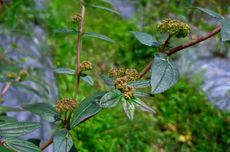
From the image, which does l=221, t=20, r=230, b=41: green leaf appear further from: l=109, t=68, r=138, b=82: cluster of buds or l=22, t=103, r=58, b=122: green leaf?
l=22, t=103, r=58, b=122: green leaf

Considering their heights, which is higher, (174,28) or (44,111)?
(174,28)

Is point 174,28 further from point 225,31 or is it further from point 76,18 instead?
point 76,18

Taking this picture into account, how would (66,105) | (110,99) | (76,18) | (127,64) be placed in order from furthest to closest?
(127,64)
(76,18)
(66,105)
(110,99)

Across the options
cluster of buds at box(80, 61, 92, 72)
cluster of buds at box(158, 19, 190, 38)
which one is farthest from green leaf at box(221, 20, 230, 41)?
cluster of buds at box(80, 61, 92, 72)

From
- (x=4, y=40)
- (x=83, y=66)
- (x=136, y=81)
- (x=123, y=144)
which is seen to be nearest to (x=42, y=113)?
(x=83, y=66)

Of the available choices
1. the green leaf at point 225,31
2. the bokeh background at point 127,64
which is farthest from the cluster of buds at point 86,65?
the bokeh background at point 127,64

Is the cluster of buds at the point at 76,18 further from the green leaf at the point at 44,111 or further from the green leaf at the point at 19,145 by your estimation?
the green leaf at the point at 19,145

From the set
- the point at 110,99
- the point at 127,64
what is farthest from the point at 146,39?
the point at 127,64
